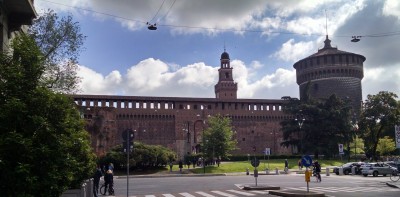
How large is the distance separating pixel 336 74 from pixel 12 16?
78889 mm

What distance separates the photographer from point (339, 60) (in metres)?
84.4

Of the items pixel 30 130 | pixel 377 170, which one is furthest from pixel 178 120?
pixel 30 130

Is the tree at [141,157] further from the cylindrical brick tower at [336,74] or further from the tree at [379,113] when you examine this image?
the cylindrical brick tower at [336,74]

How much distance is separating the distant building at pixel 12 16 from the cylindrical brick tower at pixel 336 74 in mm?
75949

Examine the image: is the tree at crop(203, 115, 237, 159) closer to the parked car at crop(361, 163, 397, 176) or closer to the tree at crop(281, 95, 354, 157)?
the tree at crop(281, 95, 354, 157)

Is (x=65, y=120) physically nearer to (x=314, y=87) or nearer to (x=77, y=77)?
(x=77, y=77)

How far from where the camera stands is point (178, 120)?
7288 centimetres

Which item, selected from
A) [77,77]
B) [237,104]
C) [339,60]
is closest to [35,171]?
[77,77]

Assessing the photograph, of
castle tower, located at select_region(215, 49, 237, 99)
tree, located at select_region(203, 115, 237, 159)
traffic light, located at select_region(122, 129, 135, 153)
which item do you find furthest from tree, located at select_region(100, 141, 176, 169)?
castle tower, located at select_region(215, 49, 237, 99)

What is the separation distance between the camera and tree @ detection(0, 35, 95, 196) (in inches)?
322

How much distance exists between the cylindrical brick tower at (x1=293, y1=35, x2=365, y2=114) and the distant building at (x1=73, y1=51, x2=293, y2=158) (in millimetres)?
13931

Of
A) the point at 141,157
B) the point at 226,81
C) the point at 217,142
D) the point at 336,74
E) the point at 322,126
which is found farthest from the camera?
the point at 226,81

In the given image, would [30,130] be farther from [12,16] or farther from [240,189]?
[240,189]

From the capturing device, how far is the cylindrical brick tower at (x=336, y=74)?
84.8 meters
